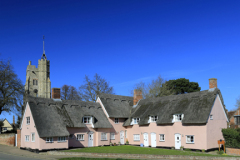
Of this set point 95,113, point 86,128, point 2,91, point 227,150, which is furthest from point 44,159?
point 2,91

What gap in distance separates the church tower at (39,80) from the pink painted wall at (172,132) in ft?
206

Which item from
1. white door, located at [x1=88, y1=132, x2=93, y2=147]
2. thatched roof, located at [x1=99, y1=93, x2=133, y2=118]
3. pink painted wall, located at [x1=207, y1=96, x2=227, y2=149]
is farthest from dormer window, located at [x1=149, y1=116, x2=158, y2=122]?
white door, located at [x1=88, y1=132, x2=93, y2=147]

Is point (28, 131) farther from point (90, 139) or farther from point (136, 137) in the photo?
point (136, 137)

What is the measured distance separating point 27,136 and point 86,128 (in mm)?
8105

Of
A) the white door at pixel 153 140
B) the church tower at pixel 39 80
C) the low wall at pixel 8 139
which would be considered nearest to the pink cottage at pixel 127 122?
the white door at pixel 153 140

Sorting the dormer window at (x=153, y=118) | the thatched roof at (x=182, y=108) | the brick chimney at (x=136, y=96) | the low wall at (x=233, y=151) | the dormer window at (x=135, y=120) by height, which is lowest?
the low wall at (x=233, y=151)

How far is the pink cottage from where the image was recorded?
101 ft

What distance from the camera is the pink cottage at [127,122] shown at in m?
30.9

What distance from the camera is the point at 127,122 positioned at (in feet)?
135

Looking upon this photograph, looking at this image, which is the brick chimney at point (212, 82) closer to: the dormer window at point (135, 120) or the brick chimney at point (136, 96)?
the dormer window at point (135, 120)

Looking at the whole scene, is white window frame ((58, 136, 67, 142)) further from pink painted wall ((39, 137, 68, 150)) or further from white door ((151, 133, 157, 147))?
white door ((151, 133, 157, 147))

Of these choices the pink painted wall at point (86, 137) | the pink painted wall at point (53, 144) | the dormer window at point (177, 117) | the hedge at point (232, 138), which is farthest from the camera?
the pink painted wall at point (86, 137)

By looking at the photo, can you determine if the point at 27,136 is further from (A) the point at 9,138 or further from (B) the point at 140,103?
(B) the point at 140,103

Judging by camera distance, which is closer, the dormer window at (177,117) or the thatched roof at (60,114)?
the thatched roof at (60,114)
